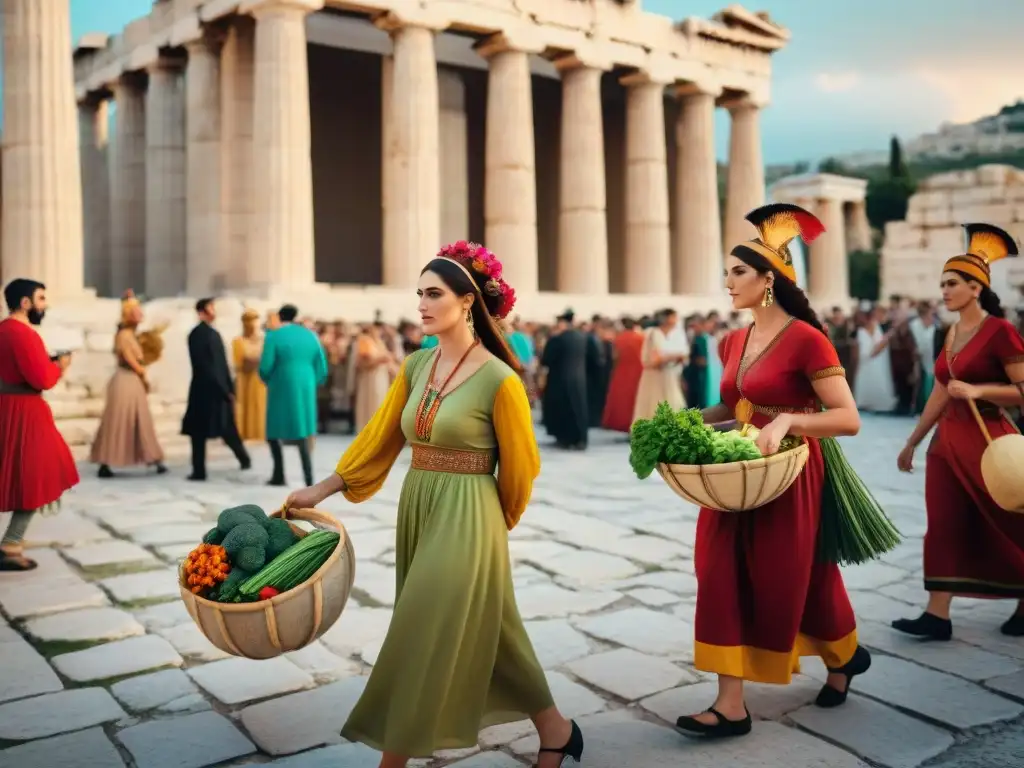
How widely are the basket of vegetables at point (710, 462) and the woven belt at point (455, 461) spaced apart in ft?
1.80

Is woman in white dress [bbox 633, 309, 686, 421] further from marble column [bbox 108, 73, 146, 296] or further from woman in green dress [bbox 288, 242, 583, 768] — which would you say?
marble column [bbox 108, 73, 146, 296]

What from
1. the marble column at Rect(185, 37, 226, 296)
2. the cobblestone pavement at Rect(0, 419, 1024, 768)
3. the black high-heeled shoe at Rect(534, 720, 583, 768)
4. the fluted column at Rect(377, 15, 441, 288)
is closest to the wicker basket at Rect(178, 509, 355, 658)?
the cobblestone pavement at Rect(0, 419, 1024, 768)

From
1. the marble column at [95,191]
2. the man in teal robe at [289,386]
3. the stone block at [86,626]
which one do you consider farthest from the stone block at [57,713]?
the marble column at [95,191]

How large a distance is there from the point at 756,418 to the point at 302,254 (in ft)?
55.3

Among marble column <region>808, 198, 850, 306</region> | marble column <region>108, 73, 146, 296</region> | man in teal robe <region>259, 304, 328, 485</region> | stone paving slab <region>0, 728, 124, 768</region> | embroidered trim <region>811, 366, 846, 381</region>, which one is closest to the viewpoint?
stone paving slab <region>0, 728, 124, 768</region>

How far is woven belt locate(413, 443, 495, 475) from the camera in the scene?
3.23 metres

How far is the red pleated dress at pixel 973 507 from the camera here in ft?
15.7

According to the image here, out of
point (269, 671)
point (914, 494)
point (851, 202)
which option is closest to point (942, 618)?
point (269, 671)

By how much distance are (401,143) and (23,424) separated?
1587 centimetres

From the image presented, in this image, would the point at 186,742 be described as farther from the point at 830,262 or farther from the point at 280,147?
the point at 830,262

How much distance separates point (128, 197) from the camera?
1025 inches

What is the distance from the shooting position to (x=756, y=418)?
3.86 metres

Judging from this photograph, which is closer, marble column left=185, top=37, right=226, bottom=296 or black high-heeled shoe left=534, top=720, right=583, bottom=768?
black high-heeled shoe left=534, top=720, right=583, bottom=768

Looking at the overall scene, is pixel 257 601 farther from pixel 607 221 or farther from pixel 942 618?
pixel 607 221
